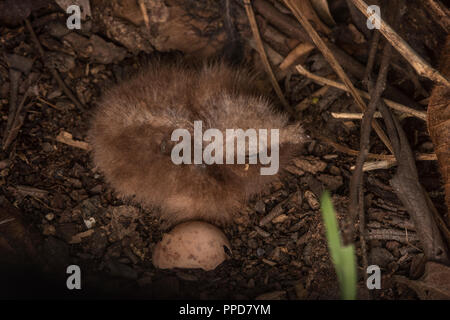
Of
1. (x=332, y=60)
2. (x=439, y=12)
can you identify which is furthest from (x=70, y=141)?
(x=439, y=12)

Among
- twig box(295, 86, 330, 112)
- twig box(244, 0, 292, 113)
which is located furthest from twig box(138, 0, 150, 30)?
twig box(295, 86, 330, 112)

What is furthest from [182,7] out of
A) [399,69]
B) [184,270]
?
[184,270]

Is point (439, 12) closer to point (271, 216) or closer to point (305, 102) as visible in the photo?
point (305, 102)

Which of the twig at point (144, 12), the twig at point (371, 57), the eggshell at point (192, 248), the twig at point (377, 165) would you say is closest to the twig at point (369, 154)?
the twig at point (377, 165)

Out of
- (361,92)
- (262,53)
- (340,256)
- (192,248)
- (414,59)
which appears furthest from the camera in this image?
(262,53)

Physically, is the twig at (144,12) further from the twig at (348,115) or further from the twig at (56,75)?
the twig at (348,115)
